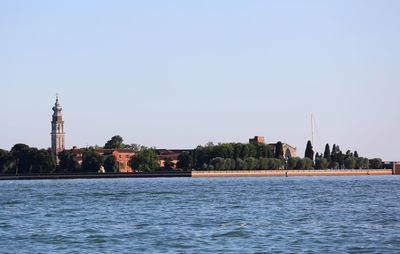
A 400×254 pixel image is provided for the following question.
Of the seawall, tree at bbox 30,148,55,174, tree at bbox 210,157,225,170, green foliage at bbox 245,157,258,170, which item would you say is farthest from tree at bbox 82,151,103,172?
green foliage at bbox 245,157,258,170

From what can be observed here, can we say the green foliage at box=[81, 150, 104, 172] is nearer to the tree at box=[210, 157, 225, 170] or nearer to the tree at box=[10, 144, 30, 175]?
the tree at box=[10, 144, 30, 175]

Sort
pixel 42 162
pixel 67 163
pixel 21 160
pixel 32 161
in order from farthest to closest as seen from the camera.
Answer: pixel 21 160, pixel 32 161, pixel 67 163, pixel 42 162

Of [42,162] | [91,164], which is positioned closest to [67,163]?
[42,162]

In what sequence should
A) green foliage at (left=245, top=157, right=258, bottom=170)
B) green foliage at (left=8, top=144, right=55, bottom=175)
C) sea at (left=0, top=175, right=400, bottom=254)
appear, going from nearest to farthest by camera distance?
sea at (left=0, top=175, right=400, bottom=254) → green foliage at (left=8, top=144, right=55, bottom=175) → green foliage at (left=245, top=157, right=258, bottom=170)

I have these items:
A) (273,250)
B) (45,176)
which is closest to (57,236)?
(273,250)

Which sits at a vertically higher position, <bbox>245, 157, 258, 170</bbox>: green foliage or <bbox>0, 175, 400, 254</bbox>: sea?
<bbox>245, 157, 258, 170</bbox>: green foliage

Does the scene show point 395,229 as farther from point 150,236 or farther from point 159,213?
point 159,213

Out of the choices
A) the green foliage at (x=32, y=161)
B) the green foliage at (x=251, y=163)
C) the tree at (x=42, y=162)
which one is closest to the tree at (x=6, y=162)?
the green foliage at (x=32, y=161)

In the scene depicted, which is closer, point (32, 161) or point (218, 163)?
point (218, 163)

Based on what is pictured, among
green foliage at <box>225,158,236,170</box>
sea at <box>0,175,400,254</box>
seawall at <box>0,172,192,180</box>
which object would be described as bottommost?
sea at <box>0,175,400,254</box>

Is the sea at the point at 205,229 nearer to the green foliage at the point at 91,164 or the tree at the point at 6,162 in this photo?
the green foliage at the point at 91,164

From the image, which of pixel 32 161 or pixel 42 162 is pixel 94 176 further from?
pixel 32 161

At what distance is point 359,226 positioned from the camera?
4241cm

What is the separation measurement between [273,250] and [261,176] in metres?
163
